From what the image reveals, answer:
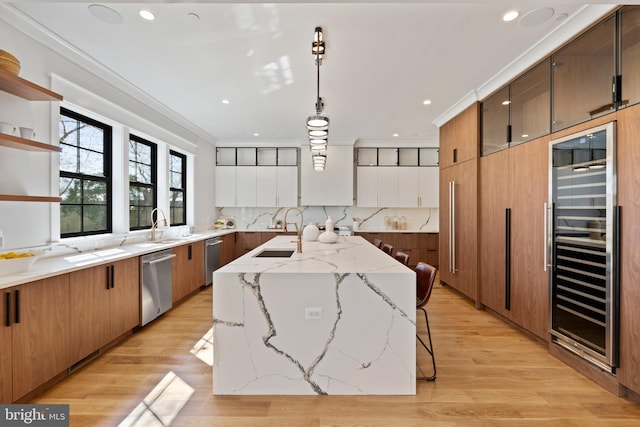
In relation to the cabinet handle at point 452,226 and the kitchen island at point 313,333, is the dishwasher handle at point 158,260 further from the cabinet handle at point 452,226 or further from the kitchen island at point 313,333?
the cabinet handle at point 452,226

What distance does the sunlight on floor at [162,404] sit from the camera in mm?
1895

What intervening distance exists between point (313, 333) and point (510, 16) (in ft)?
9.26

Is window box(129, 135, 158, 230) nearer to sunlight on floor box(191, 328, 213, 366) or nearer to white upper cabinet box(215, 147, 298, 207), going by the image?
white upper cabinet box(215, 147, 298, 207)

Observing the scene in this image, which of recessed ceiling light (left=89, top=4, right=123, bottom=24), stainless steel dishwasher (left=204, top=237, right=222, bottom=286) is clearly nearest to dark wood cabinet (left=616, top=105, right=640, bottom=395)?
recessed ceiling light (left=89, top=4, right=123, bottom=24)

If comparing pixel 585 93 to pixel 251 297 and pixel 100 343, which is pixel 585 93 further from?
pixel 100 343

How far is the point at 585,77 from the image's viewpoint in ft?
7.93

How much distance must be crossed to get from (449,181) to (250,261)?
141 inches

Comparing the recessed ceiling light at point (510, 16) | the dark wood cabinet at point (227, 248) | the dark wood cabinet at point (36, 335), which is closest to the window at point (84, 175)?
the dark wood cabinet at point (36, 335)

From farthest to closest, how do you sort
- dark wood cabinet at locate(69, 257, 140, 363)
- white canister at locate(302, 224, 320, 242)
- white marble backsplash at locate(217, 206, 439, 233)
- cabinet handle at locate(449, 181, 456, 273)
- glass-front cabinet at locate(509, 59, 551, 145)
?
white marble backsplash at locate(217, 206, 439, 233) < cabinet handle at locate(449, 181, 456, 273) < white canister at locate(302, 224, 320, 242) < glass-front cabinet at locate(509, 59, 551, 145) < dark wood cabinet at locate(69, 257, 140, 363)

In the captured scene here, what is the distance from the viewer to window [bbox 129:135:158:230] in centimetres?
423

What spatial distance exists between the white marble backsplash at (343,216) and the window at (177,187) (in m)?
1.32

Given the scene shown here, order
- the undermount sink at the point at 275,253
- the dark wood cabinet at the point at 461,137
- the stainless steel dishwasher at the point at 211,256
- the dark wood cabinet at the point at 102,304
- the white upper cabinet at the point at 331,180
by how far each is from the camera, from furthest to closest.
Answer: the white upper cabinet at the point at 331,180, the stainless steel dishwasher at the point at 211,256, the dark wood cabinet at the point at 461,137, the undermount sink at the point at 275,253, the dark wood cabinet at the point at 102,304

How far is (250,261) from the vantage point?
8.33 ft

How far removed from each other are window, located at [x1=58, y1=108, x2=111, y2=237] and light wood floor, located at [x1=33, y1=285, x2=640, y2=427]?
147 centimetres
